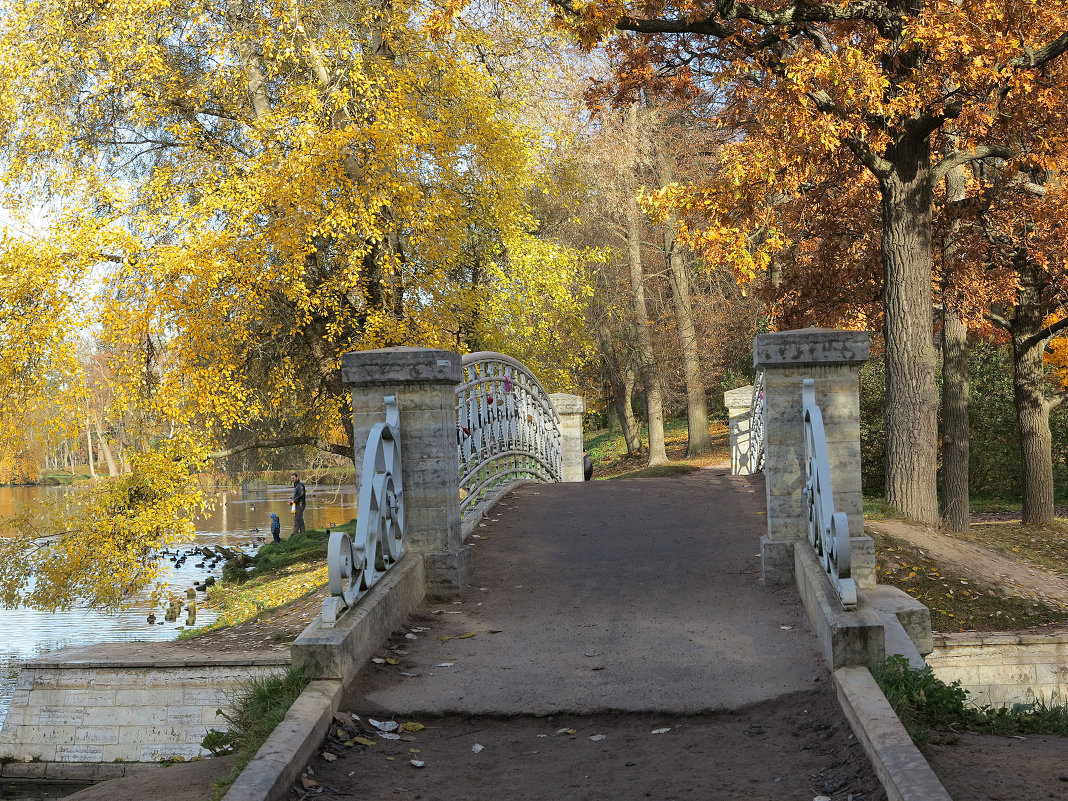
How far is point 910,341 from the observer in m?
11.7

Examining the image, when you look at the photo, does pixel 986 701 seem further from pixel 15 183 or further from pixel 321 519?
pixel 321 519

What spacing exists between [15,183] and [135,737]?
941 cm

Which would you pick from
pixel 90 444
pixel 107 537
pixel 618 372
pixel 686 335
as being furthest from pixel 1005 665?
pixel 90 444

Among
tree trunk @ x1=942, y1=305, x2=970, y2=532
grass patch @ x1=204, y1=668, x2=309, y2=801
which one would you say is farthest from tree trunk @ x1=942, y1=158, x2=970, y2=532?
grass patch @ x1=204, y1=668, x2=309, y2=801

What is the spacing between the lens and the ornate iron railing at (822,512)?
5434mm

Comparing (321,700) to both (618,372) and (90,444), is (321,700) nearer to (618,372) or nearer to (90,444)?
(618,372)

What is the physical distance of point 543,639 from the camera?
6.26m

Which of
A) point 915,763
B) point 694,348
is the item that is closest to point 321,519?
point 694,348

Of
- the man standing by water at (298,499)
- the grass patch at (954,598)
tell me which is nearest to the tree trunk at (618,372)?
the man standing by water at (298,499)

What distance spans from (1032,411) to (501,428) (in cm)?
924

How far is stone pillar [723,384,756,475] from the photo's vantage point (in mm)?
17630

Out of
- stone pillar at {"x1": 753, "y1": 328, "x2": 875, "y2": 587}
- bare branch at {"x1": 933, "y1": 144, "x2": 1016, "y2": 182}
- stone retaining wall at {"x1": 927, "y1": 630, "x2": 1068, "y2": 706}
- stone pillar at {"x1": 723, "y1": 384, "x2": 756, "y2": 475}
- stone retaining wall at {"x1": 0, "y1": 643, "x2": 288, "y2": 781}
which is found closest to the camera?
stone pillar at {"x1": 753, "y1": 328, "x2": 875, "y2": 587}

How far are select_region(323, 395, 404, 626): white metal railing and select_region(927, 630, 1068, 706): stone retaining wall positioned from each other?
4.20 m

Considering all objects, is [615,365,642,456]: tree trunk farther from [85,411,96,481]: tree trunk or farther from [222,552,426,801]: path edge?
[222,552,426,801]: path edge
